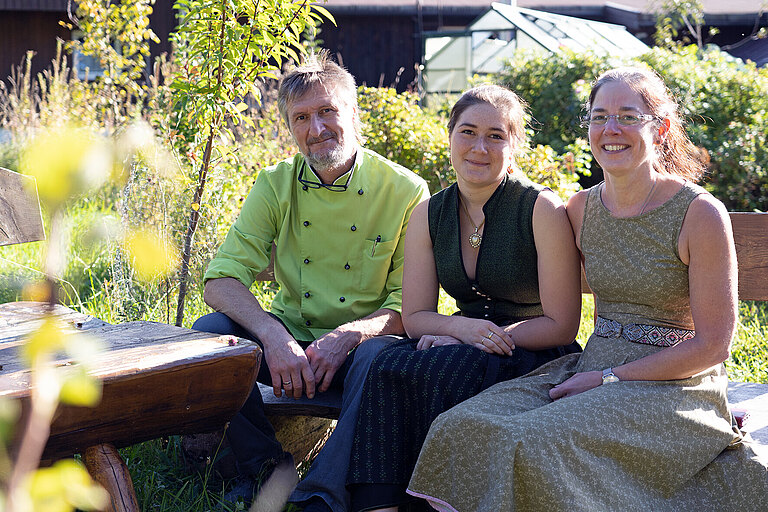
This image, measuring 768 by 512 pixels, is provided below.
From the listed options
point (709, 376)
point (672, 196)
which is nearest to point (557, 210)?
point (672, 196)

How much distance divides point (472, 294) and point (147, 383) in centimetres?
115

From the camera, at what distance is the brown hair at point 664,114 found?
7.92ft

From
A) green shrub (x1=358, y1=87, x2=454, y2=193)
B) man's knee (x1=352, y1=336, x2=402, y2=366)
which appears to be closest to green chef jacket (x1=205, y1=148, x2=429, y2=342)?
man's knee (x1=352, y1=336, x2=402, y2=366)

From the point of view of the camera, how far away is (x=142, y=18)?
636cm

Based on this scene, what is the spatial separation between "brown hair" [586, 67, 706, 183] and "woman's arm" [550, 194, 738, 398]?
26 cm

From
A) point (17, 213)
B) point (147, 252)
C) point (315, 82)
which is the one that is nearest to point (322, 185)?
point (315, 82)

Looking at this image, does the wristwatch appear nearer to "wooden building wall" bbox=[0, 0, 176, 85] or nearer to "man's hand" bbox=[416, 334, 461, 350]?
"man's hand" bbox=[416, 334, 461, 350]

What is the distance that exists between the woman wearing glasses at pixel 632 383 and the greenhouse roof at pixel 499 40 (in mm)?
9168

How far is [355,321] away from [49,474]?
2400mm

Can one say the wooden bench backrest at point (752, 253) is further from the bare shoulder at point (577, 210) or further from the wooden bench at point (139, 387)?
the wooden bench at point (139, 387)

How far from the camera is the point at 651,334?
2.38m

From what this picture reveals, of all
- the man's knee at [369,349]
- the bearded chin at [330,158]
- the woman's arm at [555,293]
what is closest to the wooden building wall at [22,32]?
the bearded chin at [330,158]

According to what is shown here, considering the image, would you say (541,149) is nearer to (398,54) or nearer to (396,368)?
(396,368)

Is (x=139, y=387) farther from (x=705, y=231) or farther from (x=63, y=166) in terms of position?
(x=63, y=166)
